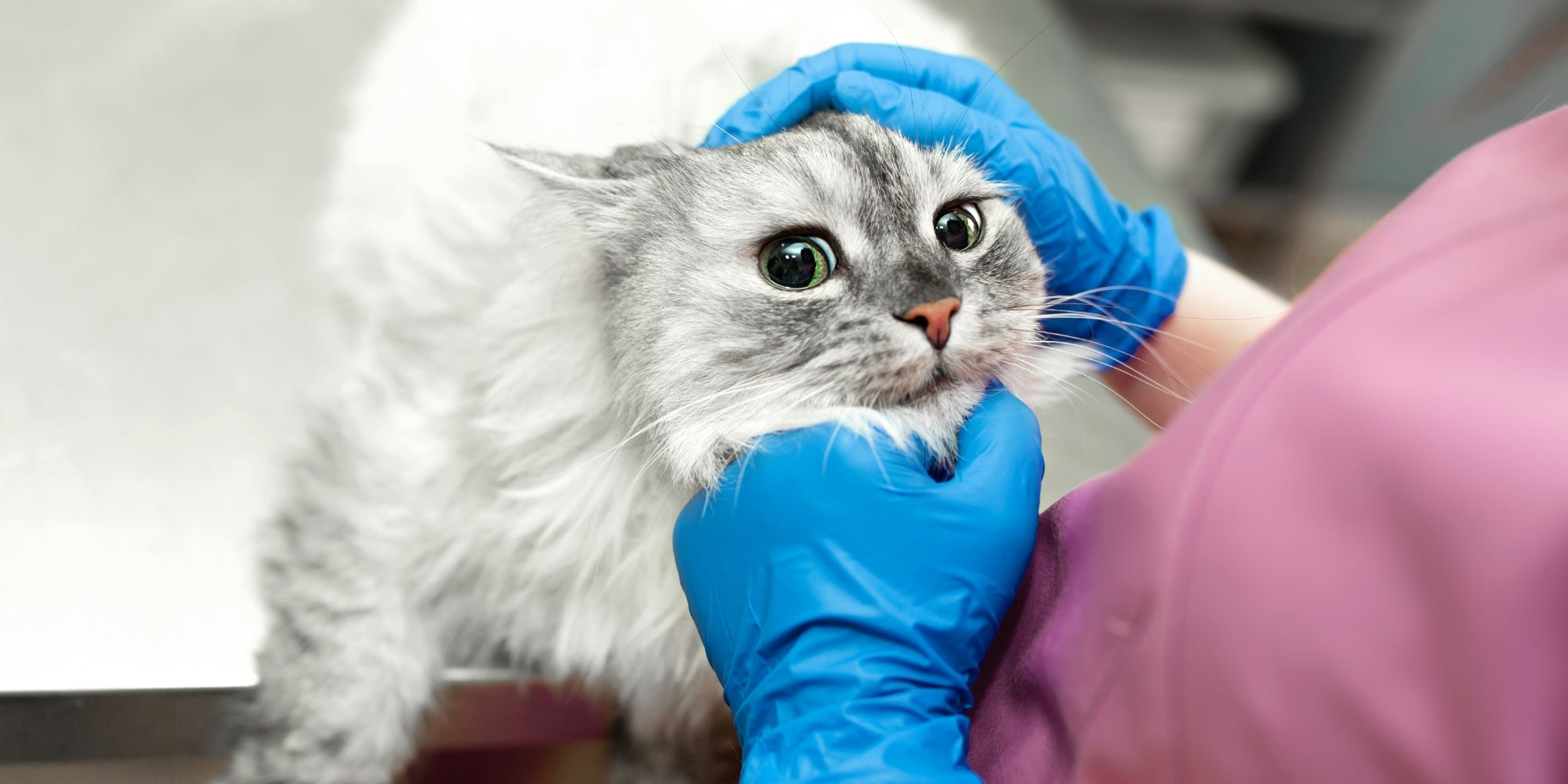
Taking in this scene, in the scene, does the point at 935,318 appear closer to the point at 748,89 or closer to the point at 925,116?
the point at 925,116

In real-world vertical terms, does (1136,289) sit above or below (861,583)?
above

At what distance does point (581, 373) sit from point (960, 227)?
39cm

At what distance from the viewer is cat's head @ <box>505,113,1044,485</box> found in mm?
688

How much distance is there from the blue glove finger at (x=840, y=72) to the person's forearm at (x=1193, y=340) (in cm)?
33

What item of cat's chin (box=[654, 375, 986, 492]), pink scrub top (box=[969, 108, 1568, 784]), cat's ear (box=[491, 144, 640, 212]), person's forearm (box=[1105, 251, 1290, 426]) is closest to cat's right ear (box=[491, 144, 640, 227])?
cat's ear (box=[491, 144, 640, 212])

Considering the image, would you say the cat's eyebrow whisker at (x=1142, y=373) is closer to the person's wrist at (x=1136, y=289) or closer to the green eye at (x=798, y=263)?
the person's wrist at (x=1136, y=289)

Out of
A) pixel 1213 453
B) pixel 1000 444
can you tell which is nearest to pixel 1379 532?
pixel 1213 453

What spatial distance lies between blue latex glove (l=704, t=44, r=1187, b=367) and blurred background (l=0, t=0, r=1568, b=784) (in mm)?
140

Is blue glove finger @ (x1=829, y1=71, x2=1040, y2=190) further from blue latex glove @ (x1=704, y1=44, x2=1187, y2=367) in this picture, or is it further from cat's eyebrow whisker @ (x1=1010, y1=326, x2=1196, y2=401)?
cat's eyebrow whisker @ (x1=1010, y1=326, x2=1196, y2=401)

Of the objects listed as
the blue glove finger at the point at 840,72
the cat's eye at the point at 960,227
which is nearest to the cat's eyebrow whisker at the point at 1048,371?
the cat's eye at the point at 960,227

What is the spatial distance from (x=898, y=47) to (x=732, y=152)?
0.32 metres

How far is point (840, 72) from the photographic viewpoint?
3.02ft

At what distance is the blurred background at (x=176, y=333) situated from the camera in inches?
31.5

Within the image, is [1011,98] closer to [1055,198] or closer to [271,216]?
[1055,198]
